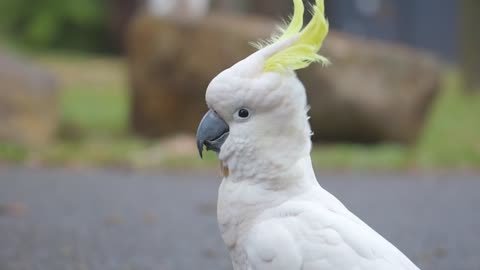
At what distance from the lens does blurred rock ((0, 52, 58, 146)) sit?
851cm

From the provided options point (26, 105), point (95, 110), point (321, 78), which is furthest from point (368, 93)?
point (95, 110)

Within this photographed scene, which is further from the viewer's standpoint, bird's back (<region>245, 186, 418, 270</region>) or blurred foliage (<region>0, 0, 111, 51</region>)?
blurred foliage (<region>0, 0, 111, 51</region>)

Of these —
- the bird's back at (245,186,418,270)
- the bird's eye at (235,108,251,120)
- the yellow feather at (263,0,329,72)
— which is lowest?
the bird's back at (245,186,418,270)

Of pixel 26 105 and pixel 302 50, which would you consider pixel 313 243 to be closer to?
pixel 302 50

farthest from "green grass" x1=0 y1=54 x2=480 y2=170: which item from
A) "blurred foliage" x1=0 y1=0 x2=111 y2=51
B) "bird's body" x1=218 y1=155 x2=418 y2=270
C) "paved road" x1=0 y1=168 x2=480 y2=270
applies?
"blurred foliage" x1=0 y1=0 x2=111 y2=51

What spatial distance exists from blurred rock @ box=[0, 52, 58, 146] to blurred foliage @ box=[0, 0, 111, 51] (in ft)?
36.0

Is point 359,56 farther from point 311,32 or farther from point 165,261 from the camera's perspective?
point 311,32

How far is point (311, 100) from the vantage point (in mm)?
8812

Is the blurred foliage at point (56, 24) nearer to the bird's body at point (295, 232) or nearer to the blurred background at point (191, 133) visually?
the blurred background at point (191, 133)

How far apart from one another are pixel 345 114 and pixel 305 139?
6180 mm

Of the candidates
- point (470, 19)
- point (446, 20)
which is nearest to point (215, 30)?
point (470, 19)

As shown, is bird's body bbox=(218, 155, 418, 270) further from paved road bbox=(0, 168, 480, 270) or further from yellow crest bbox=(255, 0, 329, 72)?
paved road bbox=(0, 168, 480, 270)

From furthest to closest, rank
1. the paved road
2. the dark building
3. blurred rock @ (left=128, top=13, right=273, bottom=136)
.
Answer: the dark building → blurred rock @ (left=128, top=13, right=273, bottom=136) → the paved road

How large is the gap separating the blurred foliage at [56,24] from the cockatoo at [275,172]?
17706 mm
